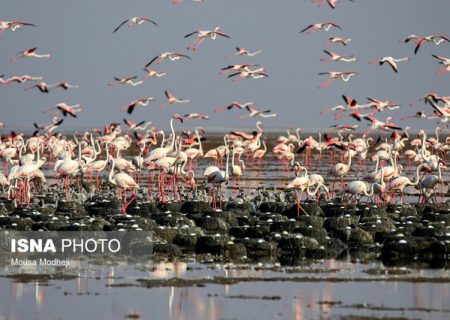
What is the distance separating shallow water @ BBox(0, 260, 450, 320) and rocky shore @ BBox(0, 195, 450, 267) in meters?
1.42

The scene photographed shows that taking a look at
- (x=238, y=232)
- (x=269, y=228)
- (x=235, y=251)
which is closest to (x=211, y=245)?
(x=235, y=251)

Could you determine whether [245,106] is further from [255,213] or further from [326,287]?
[326,287]

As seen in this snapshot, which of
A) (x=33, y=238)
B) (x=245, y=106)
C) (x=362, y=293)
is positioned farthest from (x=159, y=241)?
(x=245, y=106)

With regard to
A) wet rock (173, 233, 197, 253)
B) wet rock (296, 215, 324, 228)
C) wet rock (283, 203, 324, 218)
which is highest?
wet rock (283, 203, 324, 218)

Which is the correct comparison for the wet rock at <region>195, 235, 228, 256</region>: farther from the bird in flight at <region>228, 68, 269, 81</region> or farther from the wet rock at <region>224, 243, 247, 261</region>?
the bird in flight at <region>228, 68, 269, 81</region>

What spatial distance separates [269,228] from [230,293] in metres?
6.54

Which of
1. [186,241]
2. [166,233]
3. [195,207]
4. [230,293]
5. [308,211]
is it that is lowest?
[230,293]

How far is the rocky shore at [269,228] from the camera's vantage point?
76.9 ft

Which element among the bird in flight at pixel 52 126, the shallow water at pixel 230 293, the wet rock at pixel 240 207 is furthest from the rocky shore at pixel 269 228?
the bird in flight at pixel 52 126

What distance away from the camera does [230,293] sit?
1914cm

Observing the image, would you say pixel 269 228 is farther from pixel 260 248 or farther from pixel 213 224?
pixel 260 248

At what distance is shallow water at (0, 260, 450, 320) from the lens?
57.8ft

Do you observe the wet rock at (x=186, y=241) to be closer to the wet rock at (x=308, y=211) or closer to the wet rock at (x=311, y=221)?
the wet rock at (x=311, y=221)

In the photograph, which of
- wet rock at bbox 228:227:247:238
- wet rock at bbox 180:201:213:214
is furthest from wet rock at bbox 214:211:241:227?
wet rock at bbox 180:201:213:214
